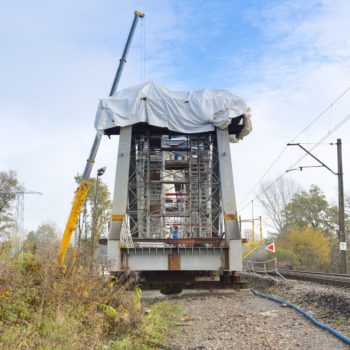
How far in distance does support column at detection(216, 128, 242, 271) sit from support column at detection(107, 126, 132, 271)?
12.5 feet

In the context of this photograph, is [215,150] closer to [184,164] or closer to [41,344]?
[184,164]

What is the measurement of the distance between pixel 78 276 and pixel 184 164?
577 inches

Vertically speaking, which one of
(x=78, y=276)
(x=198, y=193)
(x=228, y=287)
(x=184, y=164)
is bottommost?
(x=228, y=287)

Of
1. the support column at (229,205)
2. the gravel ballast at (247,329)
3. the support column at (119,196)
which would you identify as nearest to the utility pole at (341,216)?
the support column at (229,205)

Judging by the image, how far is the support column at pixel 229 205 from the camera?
15.9 meters

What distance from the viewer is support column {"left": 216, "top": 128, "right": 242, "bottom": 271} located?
52.0ft

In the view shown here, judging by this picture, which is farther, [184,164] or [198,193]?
[184,164]

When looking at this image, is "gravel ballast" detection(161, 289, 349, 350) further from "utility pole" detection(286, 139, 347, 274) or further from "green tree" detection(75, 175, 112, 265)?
"utility pole" detection(286, 139, 347, 274)

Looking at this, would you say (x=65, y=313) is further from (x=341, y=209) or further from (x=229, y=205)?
(x=341, y=209)

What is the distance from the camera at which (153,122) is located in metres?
18.4

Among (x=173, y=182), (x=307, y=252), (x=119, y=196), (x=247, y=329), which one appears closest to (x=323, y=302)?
(x=247, y=329)

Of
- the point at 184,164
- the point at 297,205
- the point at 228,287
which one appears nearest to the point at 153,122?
the point at 184,164

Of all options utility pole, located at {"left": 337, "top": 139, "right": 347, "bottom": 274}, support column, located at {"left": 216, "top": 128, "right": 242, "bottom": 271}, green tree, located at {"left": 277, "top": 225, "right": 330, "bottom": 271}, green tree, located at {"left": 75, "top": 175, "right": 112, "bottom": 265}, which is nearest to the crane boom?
green tree, located at {"left": 75, "top": 175, "right": 112, "bottom": 265}

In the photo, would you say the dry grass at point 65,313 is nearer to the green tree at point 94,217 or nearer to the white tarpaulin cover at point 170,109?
the green tree at point 94,217
